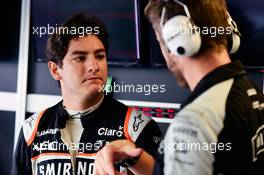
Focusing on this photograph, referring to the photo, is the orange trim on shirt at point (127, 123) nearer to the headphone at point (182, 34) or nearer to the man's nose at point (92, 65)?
the man's nose at point (92, 65)

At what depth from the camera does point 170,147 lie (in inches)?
32.4

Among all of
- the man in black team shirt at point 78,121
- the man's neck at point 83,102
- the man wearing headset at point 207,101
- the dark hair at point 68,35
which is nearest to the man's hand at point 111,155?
the man wearing headset at point 207,101

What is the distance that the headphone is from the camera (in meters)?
0.88

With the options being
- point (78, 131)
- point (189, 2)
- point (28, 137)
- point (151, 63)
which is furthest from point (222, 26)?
point (151, 63)

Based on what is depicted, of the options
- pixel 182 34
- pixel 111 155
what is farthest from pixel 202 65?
pixel 111 155

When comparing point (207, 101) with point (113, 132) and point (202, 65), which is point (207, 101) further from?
point (113, 132)

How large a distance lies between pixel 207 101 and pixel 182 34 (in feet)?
0.58

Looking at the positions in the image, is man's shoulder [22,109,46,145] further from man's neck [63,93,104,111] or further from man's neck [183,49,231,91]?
man's neck [183,49,231,91]

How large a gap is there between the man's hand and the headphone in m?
0.29

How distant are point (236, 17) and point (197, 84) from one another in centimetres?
100

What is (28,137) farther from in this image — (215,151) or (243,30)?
(243,30)

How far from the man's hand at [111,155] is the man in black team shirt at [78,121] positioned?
0.82 feet

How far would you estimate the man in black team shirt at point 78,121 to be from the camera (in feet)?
4.43

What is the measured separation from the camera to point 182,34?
36.2 inches
